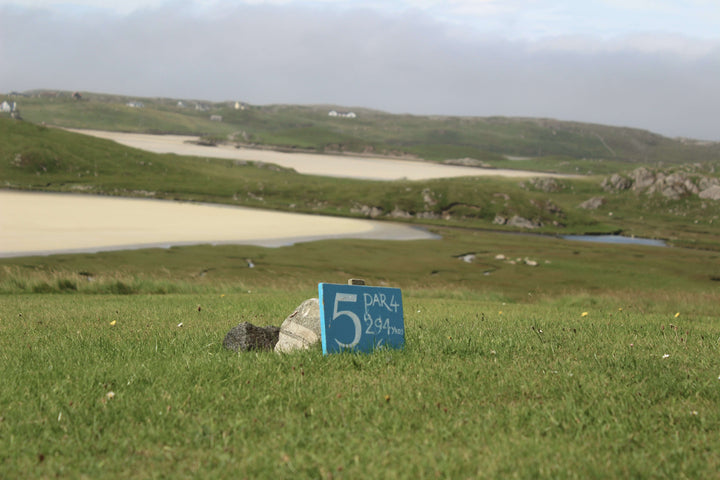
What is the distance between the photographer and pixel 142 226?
277 feet

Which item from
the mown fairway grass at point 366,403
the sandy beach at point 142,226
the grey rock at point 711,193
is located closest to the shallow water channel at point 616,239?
the sandy beach at point 142,226

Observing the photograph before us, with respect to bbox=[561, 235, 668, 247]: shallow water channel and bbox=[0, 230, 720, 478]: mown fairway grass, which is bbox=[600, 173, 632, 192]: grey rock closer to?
bbox=[561, 235, 668, 247]: shallow water channel

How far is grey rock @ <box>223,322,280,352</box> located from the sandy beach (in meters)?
49.9

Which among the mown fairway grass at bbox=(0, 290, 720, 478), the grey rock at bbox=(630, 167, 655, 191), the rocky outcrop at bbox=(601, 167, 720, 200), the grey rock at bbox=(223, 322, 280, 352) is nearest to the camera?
the mown fairway grass at bbox=(0, 290, 720, 478)

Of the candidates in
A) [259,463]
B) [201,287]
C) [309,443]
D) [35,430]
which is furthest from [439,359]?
[201,287]

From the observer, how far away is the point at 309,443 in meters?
7.41

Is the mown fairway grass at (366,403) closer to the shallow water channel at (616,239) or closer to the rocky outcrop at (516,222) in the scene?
the shallow water channel at (616,239)

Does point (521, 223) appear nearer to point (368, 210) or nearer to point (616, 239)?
point (616, 239)

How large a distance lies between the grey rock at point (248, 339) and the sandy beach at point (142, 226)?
164 ft

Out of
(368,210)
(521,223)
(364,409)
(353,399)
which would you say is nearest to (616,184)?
(521,223)

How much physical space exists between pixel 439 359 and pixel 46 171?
151804 millimetres

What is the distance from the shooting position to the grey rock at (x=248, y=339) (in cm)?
1164

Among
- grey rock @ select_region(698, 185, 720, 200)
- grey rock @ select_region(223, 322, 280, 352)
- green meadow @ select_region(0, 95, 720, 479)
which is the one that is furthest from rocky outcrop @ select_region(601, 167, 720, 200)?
grey rock @ select_region(223, 322, 280, 352)

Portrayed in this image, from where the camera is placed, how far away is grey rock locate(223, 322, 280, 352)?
1164 centimetres
